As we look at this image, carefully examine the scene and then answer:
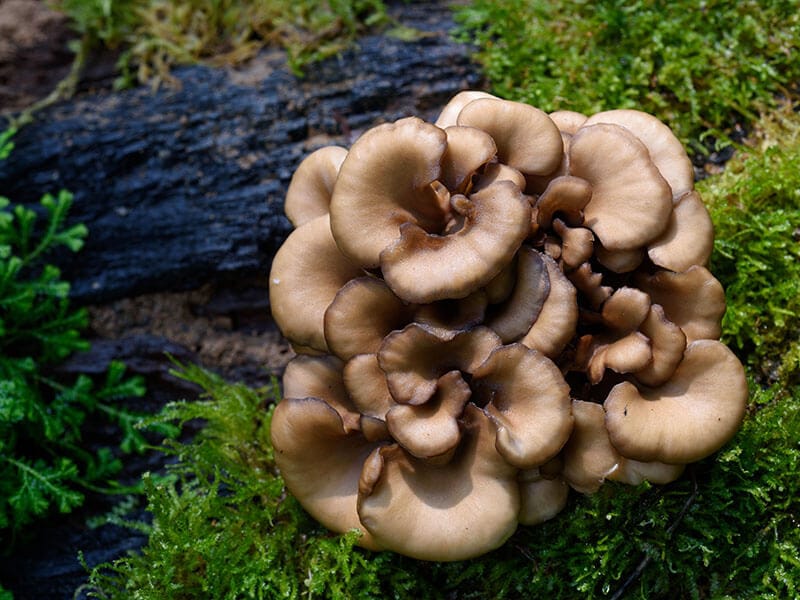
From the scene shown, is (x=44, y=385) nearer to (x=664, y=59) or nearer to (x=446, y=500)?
(x=446, y=500)

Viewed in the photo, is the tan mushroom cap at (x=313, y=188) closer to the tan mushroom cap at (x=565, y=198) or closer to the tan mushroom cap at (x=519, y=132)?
the tan mushroom cap at (x=519, y=132)


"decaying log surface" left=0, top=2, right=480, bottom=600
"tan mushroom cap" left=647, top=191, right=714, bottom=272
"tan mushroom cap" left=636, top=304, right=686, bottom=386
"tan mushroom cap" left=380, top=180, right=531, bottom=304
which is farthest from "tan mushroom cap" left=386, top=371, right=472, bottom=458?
"decaying log surface" left=0, top=2, right=480, bottom=600

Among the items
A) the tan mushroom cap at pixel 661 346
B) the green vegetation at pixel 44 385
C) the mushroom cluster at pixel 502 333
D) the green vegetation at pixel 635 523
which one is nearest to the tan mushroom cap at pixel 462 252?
the mushroom cluster at pixel 502 333

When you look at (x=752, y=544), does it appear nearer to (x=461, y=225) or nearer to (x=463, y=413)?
(x=463, y=413)

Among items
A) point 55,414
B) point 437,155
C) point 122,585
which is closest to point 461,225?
point 437,155

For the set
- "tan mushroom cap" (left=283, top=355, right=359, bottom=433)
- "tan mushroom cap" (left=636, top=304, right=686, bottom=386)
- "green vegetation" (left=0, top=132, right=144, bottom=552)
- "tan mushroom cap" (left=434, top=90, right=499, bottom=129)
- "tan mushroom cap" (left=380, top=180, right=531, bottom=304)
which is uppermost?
"tan mushroom cap" (left=434, top=90, right=499, bottom=129)

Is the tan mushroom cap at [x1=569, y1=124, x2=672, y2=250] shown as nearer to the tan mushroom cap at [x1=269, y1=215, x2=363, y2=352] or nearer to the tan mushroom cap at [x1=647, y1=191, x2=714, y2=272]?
the tan mushroom cap at [x1=647, y1=191, x2=714, y2=272]
